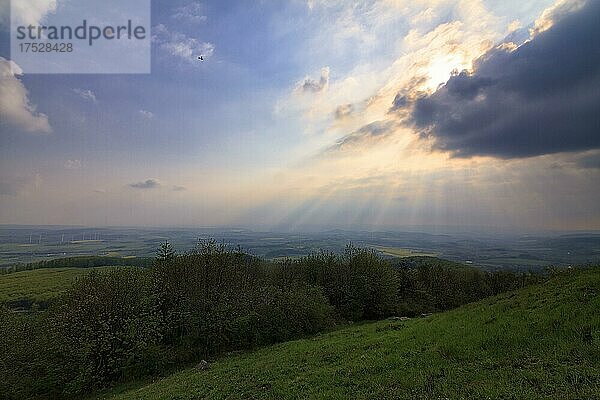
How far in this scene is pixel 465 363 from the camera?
48.1 ft

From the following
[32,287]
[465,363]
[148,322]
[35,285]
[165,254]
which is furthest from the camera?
[35,285]

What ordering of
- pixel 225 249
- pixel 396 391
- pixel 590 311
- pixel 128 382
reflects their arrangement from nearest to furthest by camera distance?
1. pixel 396 391
2. pixel 590 311
3. pixel 128 382
4. pixel 225 249

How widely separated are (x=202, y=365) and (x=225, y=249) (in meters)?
19.6

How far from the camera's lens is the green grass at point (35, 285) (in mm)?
75581

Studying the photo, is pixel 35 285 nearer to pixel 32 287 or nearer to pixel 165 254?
pixel 32 287

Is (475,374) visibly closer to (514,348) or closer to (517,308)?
(514,348)

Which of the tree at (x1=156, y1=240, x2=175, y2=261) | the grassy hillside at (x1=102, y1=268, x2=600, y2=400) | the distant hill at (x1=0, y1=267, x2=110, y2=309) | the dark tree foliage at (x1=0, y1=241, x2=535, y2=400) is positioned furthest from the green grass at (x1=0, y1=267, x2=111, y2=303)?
the grassy hillside at (x1=102, y1=268, x2=600, y2=400)

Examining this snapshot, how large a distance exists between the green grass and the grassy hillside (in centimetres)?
6355

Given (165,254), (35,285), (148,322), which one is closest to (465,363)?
(148,322)

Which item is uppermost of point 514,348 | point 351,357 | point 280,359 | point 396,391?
point 514,348

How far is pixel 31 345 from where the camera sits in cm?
3184

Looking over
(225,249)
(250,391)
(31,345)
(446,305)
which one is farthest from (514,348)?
(446,305)

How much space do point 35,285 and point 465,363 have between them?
120m

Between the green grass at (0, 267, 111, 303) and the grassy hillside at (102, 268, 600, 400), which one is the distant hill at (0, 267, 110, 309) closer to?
the green grass at (0, 267, 111, 303)
